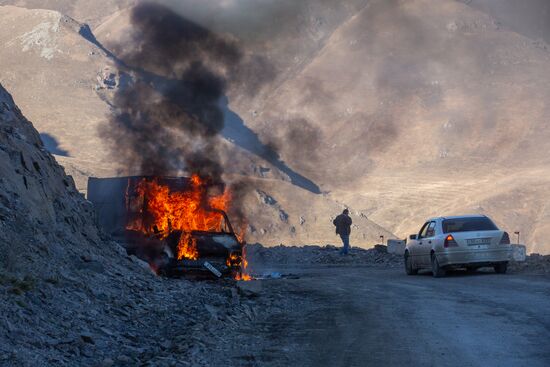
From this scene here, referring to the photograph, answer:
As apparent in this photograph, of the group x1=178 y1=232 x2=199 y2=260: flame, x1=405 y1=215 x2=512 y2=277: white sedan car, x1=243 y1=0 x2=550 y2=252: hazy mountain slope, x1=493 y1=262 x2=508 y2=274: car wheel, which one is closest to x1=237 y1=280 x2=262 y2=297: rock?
x1=178 y1=232 x2=199 y2=260: flame

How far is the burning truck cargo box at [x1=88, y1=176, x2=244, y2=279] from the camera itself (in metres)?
18.5

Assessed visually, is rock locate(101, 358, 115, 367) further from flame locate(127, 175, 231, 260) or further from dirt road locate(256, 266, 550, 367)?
flame locate(127, 175, 231, 260)

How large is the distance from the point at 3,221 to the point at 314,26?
123198 millimetres

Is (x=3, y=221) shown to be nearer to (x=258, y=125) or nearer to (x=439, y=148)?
(x=439, y=148)

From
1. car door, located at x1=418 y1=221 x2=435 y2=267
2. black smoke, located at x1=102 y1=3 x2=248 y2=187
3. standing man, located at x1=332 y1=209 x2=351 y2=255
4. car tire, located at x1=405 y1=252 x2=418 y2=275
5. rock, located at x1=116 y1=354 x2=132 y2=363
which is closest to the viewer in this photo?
rock, located at x1=116 y1=354 x2=132 y2=363

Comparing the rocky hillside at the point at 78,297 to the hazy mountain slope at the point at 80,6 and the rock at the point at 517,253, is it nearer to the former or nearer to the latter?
the rock at the point at 517,253

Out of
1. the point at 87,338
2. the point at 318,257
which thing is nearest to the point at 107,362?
the point at 87,338

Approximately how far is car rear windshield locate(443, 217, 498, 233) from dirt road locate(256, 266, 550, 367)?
259 cm

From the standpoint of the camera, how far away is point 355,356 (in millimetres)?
8734

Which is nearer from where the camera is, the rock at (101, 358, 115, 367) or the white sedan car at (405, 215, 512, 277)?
the rock at (101, 358, 115, 367)

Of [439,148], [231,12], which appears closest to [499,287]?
[231,12]

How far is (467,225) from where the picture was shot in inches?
808

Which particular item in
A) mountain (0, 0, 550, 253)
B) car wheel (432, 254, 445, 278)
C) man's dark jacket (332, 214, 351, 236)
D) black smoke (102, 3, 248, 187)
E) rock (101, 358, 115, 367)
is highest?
Result: mountain (0, 0, 550, 253)

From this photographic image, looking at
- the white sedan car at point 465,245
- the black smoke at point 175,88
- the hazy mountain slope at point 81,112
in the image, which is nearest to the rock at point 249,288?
the white sedan car at point 465,245
